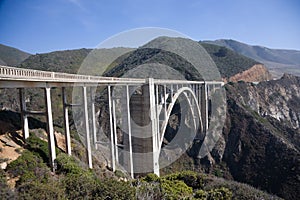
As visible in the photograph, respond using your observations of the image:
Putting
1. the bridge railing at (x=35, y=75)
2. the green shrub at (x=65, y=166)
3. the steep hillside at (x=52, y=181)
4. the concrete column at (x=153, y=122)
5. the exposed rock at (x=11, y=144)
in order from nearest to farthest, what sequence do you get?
the steep hillside at (x=52, y=181) < the bridge railing at (x=35, y=75) < the green shrub at (x=65, y=166) < the exposed rock at (x=11, y=144) < the concrete column at (x=153, y=122)

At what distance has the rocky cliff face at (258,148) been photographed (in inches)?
1171

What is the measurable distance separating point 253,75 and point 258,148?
128 ft

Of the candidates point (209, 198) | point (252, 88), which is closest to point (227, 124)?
point (252, 88)

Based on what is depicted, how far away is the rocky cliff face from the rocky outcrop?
923 cm

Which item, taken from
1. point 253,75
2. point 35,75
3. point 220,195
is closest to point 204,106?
point 220,195

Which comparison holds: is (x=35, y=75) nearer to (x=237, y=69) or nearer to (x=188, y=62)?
(x=188, y=62)

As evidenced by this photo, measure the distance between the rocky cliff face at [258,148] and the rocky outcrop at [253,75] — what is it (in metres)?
9.23

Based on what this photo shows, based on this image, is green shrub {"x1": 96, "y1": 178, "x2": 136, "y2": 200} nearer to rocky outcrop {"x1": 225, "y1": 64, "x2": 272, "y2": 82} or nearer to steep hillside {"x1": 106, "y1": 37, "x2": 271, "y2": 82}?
steep hillside {"x1": 106, "y1": 37, "x2": 271, "y2": 82}

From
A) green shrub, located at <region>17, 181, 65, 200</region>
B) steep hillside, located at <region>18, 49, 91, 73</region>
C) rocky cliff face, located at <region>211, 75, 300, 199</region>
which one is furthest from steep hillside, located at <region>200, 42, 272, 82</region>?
green shrub, located at <region>17, 181, 65, 200</region>

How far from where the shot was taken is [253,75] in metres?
68.8

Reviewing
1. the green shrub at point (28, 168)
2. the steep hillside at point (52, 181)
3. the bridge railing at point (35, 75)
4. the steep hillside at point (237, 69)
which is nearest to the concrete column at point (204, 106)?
the steep hillside at point (237, 69)

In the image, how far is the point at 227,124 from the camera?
41.2 meters

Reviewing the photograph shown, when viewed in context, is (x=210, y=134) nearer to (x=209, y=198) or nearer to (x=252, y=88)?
(x=252, y=88)

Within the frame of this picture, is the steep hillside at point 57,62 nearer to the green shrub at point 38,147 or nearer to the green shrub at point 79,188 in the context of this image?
the green shrub at point 38,147
